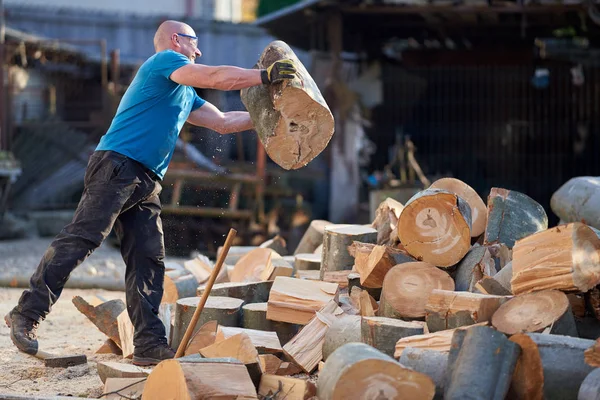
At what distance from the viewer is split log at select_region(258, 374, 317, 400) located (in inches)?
Answer: 147

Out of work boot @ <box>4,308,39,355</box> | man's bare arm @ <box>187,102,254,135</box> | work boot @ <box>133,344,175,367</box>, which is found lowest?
work boot @ <box>133,344,175,367</box>

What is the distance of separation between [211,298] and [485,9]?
268 inches

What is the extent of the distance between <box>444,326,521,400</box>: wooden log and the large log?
53 cm

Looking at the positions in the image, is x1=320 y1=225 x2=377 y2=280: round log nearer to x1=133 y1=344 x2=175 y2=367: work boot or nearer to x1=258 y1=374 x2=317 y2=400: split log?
x1=133 y1=344 x2=175 y2=367: work boot

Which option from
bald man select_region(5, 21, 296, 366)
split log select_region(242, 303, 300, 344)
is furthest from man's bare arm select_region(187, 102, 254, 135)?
split log select_region(242, 303, 300, 344)

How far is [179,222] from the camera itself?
37.2 feet

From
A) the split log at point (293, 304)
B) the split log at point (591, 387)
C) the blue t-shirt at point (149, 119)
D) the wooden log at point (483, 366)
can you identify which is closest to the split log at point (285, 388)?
the wooden log at point (483, 366)

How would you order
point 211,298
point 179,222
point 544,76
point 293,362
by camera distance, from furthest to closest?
point 544,76
point 179,222
point 211,298
point 293,362

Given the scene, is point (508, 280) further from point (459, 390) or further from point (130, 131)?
point (130, 131)

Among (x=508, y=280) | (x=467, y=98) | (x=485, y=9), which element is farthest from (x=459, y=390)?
(x=467, y=98)

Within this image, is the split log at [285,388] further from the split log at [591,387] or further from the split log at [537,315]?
the split log at [591,387]

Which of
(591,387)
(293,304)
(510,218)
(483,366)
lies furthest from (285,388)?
(510,218)

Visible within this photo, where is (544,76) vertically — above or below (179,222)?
above

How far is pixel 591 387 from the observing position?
3457 millimetres
